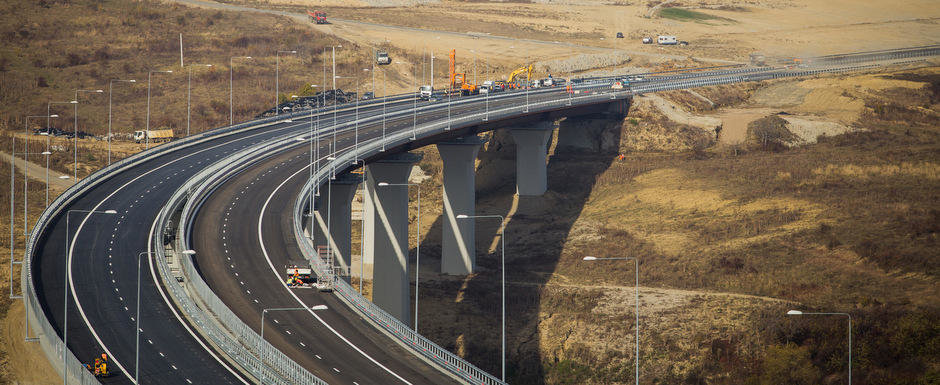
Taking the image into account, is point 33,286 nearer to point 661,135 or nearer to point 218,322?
point 218,322

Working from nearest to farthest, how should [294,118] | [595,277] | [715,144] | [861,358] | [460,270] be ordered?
[861,358] → [595,277] → [460,270] → [294,118] → [715,144]

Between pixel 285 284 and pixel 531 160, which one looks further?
pixel 531 160

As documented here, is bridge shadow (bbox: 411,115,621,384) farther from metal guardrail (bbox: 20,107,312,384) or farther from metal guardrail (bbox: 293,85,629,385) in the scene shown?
metal guardrail (bbox: 20,107,312,384)

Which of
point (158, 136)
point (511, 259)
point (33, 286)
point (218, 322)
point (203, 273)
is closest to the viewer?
point (218, 322)

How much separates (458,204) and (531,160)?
21437mm

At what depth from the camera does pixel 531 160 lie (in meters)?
148

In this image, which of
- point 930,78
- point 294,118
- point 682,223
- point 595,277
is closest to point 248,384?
point 595,277

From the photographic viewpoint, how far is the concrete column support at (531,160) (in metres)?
148

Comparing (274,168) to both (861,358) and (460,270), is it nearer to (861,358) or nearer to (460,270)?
(460,270)

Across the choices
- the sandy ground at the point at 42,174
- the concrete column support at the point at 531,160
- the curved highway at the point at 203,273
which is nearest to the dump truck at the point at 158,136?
the sandy ground at the point at 42,174

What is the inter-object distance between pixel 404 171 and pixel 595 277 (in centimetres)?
2240

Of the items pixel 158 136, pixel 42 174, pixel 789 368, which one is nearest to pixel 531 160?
pixel 158 136

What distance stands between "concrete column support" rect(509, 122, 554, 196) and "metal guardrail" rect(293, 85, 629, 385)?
15.8 feet

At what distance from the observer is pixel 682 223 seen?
128375mm
